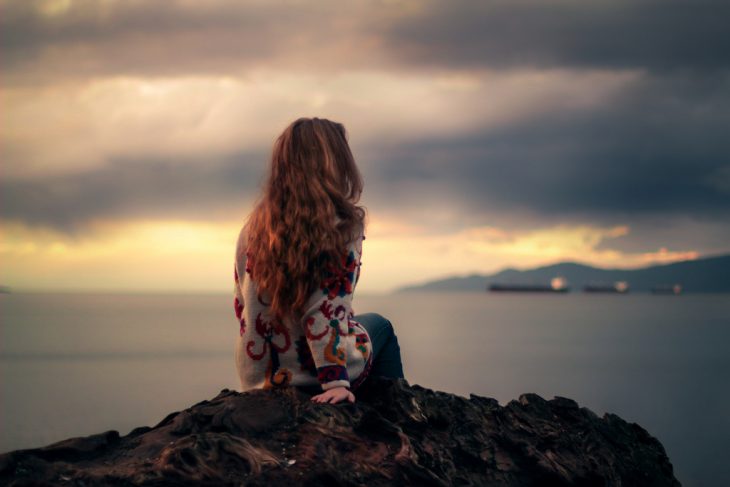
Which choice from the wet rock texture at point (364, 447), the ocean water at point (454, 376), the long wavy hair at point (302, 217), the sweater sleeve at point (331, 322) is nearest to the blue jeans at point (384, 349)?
the wet rock texture at point (364, 447)

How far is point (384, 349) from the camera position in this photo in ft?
18.5

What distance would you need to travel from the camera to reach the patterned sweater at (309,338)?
492 cm

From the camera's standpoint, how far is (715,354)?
42.2 meters

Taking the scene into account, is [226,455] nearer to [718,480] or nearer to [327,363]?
[327,363]

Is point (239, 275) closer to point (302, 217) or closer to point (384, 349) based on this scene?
point (302, 217)

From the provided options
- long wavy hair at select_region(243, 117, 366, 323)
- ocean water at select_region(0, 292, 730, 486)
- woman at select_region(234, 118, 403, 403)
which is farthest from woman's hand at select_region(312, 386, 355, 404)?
ocean water at select_region(0, 292, 730, 486)

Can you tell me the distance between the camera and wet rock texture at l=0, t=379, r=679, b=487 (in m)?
4.34

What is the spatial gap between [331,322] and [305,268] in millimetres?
377

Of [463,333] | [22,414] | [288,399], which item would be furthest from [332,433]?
[463,333]

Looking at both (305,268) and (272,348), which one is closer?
(305,268)

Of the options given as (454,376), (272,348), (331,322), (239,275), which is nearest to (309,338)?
(331,322)

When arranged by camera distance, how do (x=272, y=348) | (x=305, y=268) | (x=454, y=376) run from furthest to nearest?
(x=454, y=376) → (x=272, y=348) → (x=305, y=268)

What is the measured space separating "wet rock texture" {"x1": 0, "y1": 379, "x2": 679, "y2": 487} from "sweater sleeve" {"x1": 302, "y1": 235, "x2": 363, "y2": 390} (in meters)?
0.22

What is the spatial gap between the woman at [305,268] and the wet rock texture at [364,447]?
0.72 ft
